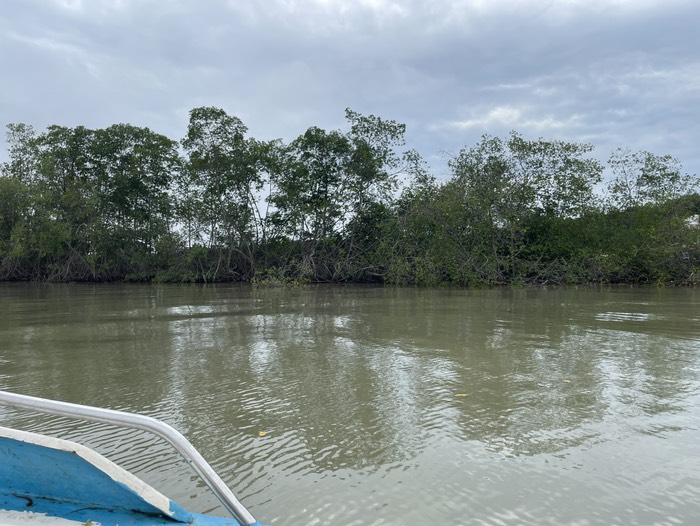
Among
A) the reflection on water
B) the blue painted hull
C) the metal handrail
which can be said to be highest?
the metal handrail

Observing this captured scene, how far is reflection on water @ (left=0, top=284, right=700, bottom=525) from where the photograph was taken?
266 centimetres

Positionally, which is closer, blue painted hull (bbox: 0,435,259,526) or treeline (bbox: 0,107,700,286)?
blue painted hull (bbox: 0,435,259,526)

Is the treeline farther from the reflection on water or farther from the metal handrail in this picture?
the metal handrail

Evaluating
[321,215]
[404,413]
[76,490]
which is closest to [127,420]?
[76,490]

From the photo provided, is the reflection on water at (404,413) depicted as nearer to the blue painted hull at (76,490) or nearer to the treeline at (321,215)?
the blue painted hull at (76,490)

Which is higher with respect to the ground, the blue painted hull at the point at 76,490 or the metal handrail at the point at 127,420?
the metal handrail at the point at 127,420

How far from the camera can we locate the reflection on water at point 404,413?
2.66 meters

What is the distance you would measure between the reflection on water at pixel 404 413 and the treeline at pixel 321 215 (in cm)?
1431

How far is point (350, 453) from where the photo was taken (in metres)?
3.29

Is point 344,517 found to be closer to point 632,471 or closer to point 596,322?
point 632,471

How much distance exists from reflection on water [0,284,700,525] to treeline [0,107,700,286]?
46.9 feet

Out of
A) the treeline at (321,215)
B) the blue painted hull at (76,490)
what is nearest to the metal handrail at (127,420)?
the blue painted hull at (76,490)

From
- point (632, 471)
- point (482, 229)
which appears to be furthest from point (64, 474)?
point (482, 229)

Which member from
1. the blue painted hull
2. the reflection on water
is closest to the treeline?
the reflection on water
